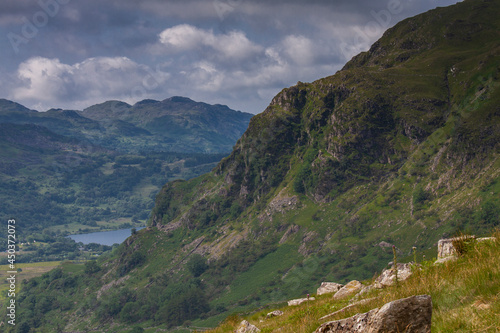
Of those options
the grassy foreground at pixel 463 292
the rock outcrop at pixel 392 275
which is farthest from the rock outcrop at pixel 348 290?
the grassy foreground at pixel 463 292

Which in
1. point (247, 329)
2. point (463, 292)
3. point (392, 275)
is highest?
point (463, 292)

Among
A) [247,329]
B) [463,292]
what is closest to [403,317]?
[463,292]

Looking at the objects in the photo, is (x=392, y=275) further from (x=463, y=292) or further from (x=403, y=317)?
→ (x=403, y=317)

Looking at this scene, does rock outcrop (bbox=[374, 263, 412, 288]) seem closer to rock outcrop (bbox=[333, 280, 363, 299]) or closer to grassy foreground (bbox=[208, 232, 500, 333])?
rock outcrop (bbox=[333, 280, 363, 299])

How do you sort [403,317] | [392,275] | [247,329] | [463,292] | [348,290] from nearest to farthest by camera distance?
[403,317] → [463,292] → [392,275] → [247,329] → [348,290]

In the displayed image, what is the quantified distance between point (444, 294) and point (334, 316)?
12.8 ft

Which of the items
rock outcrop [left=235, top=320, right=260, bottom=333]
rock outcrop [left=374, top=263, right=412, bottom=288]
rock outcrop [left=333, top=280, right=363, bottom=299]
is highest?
rock outcrop [left=374, top=263, right=412, bottom=288]

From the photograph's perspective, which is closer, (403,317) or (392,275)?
(403,317)

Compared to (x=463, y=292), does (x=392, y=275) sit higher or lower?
lower

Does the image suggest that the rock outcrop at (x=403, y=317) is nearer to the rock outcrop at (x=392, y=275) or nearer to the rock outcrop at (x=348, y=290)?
the rock outcrop at (x=392, y=275)

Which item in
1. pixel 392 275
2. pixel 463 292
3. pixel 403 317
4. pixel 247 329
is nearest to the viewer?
pixel 403 317

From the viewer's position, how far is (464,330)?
10.2 meters

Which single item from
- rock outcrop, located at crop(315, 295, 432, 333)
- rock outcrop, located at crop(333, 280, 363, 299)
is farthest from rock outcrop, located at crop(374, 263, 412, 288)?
rock outcrop, located at crop(315, 295, 432, 333)

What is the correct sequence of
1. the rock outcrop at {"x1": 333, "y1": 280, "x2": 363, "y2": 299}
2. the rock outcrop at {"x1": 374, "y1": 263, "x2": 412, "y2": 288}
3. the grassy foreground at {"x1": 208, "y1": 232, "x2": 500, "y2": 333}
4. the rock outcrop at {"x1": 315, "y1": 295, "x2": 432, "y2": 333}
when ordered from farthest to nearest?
the rock outcrop at {"x1": 333, "y1": 280, "x2": 363, "y2": 299}
the rock outcrop at {"x1": 374, "y1": 263, "x2": 412, "y2": 288}
the grassy foreground at {"x1": 208, "y1": 232, "x2": 500, "y2": 333}
the rock outcrop at {"x1": 315, "y1": 295, "x2": 432, "y2": 333}
